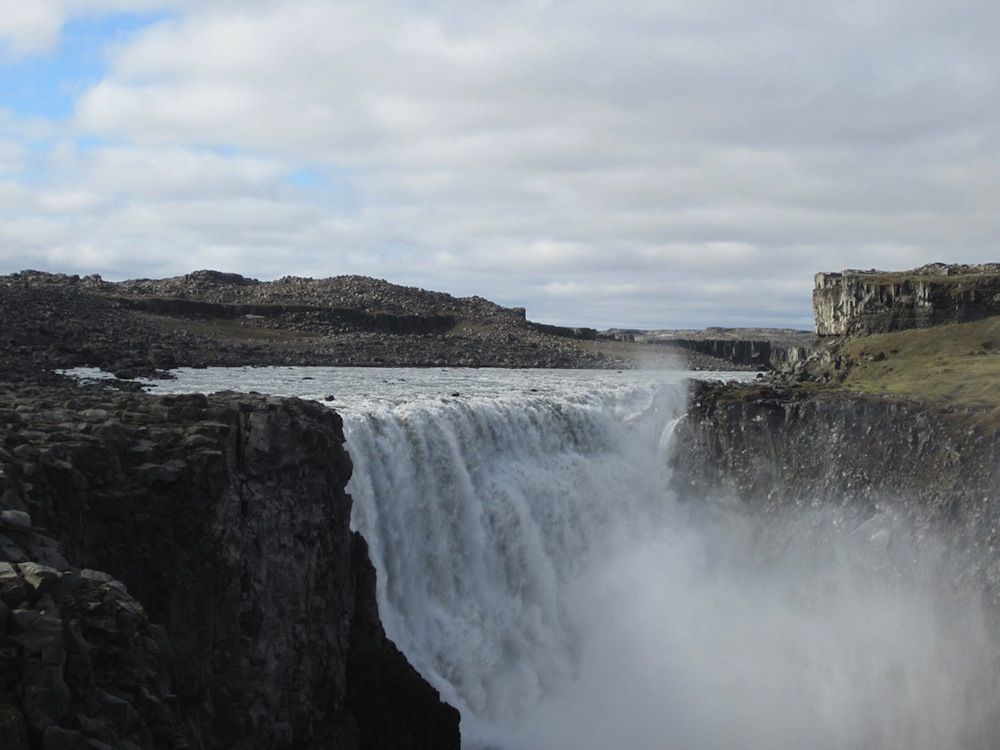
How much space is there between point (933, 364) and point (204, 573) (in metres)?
48.5

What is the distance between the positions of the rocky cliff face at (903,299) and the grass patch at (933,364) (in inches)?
55.9

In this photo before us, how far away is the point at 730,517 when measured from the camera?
54062 millimetres

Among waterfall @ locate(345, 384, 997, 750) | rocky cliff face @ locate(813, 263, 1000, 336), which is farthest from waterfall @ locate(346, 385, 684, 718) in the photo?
rocky cliff face @ locate(813, 263, 1000, 336)

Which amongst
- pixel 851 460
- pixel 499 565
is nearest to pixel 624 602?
pixel 499 565

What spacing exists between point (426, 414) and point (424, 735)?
44.8 feet

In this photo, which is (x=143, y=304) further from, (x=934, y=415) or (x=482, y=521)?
(x=934, y=415)

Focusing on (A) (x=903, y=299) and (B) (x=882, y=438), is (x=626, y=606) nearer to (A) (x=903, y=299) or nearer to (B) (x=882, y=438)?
(B) (x=882, y=438)

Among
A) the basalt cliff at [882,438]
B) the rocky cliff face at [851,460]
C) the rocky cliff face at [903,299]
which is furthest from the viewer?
the rocky cliff face at [903,299]

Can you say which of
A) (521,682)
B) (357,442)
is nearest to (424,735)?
(521,682)

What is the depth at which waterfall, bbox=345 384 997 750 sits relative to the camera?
1577 inches

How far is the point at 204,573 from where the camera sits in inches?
1061

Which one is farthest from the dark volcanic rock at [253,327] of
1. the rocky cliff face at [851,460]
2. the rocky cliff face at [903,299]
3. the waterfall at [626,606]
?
the rocky cliff face at [903,299]

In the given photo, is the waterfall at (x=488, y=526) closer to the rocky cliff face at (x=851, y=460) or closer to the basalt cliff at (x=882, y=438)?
the rocky cliff face at (x=851, y=460)

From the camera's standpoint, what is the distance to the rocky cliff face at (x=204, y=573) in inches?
667
